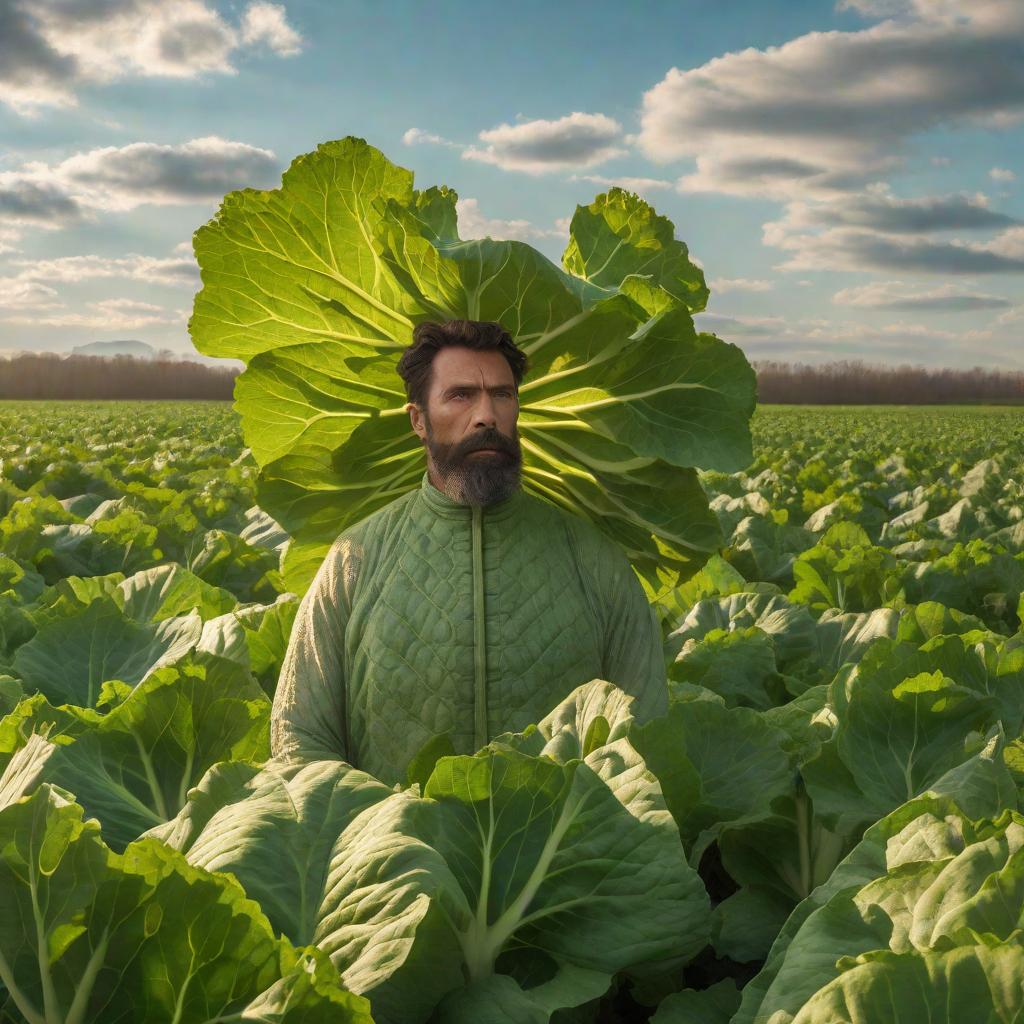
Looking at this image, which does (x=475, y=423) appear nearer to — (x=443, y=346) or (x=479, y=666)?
(x=443, y=346)

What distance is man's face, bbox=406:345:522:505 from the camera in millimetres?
2426

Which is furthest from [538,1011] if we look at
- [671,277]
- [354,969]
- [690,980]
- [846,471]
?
[846,471]

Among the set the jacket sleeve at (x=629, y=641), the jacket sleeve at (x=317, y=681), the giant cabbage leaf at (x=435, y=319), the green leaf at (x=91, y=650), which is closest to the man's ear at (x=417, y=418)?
the giant cabbage leaf at (x=435, y=319)

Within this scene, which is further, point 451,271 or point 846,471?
point 846,471

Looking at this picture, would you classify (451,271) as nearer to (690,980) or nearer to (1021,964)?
(690,980)

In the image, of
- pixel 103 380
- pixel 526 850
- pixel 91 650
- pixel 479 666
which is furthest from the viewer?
pixel 103 380

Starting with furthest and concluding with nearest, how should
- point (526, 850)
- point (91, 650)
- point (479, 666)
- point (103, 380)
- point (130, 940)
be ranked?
point (103, 380) < point (91, 650) < point (479, 666) < point (526, 850) < point (130, 940)

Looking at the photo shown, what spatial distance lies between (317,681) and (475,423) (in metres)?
0.68

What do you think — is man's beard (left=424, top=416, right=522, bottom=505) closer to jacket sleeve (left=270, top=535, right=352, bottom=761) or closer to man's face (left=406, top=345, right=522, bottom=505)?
man's face (left=406, top=345, right=522, bottom=505)

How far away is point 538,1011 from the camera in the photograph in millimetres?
1462

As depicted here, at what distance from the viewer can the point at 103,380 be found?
83.9m

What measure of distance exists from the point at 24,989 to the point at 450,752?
97 cm

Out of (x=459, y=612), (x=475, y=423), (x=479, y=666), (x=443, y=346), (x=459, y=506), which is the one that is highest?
(x=443, y=346)

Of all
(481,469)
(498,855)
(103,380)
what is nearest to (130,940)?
(498,855)
